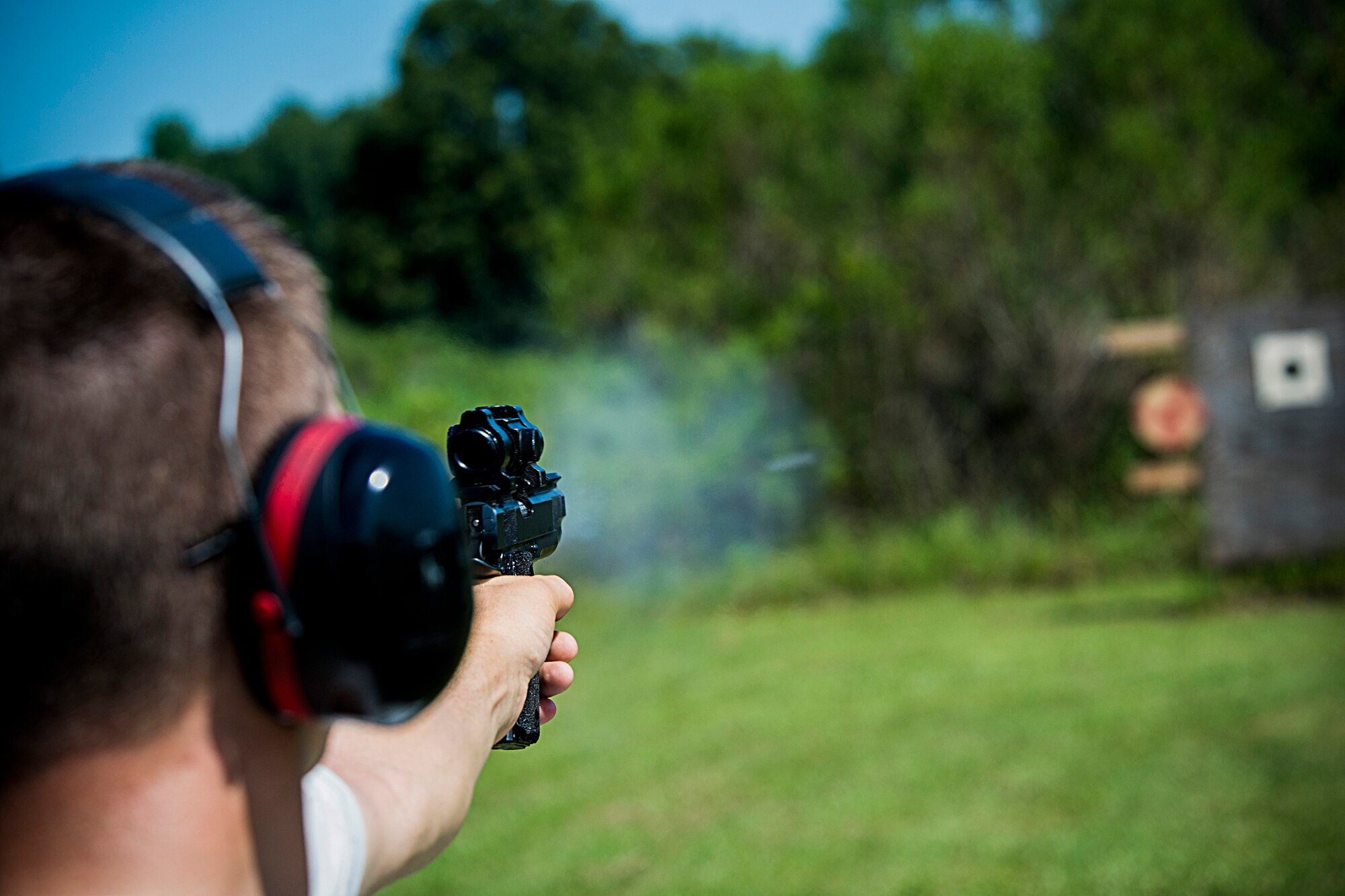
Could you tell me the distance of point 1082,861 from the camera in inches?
167

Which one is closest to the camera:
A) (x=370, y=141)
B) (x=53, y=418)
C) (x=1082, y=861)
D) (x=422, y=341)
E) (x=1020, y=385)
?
(x=53, y=418)

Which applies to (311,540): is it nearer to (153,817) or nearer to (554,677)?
(153,817)

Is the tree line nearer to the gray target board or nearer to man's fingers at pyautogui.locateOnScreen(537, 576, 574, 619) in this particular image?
the gray target board

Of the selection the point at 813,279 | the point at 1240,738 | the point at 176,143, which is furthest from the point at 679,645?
the point at 176,143

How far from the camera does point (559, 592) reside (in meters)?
1.42

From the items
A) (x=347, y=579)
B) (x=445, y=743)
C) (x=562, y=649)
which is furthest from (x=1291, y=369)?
(x=347, y=579)

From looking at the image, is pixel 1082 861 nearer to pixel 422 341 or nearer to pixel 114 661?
pixel 114 661

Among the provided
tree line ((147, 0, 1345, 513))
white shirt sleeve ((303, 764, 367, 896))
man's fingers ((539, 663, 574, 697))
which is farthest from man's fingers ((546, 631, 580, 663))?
tree line ((147, 0, 1345, 513))

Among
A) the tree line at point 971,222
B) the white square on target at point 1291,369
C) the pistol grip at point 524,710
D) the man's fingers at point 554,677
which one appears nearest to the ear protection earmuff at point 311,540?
the pistol grip at point 524,710

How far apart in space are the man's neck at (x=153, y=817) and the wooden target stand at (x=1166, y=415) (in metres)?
7.79

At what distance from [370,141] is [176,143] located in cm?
1143

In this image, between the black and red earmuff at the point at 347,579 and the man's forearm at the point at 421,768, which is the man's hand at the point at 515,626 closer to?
the man's forearm at the point at 421,768

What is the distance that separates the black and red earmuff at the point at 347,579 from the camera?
89 centimetres

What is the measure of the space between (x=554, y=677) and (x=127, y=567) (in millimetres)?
724
